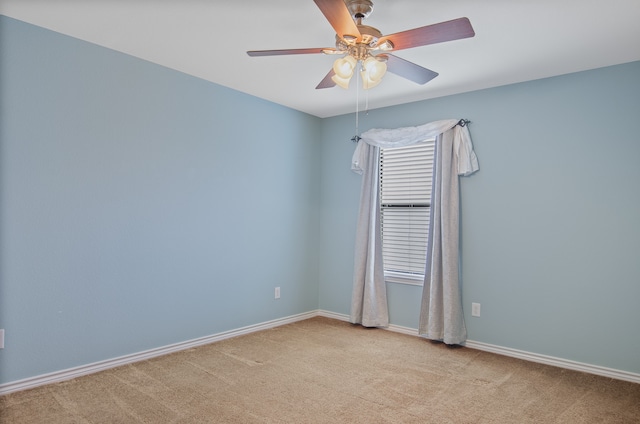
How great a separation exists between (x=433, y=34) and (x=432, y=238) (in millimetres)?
2265

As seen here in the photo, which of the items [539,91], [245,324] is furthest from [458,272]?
[245,324]

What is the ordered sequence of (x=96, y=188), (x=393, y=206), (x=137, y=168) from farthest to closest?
1. (x=393, y=206)
2. (x=137, y=168)
3. (x=96, y=188)

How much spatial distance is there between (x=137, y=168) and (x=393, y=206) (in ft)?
8.28

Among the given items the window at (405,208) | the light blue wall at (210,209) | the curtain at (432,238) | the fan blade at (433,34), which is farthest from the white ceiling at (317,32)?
the window at (405,208)

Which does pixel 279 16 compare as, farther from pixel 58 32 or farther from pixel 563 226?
pixel 563 226

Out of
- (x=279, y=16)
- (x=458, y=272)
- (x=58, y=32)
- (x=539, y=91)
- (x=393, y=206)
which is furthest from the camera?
(x=393, y=206)

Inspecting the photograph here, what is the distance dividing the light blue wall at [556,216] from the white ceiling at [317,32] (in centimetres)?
27

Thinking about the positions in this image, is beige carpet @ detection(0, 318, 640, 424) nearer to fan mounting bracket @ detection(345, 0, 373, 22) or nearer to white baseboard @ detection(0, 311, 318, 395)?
white baseboard @ detection(0, 311, 318, 395)

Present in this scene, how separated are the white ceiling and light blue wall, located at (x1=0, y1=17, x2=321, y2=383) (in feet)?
0.94

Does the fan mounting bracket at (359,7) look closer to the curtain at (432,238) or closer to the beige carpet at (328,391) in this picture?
the curtain at (432,238)

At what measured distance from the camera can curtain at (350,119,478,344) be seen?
370 cm

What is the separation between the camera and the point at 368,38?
6.86 ft

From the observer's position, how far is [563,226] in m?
3.26

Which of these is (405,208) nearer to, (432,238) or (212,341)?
(432,238)
